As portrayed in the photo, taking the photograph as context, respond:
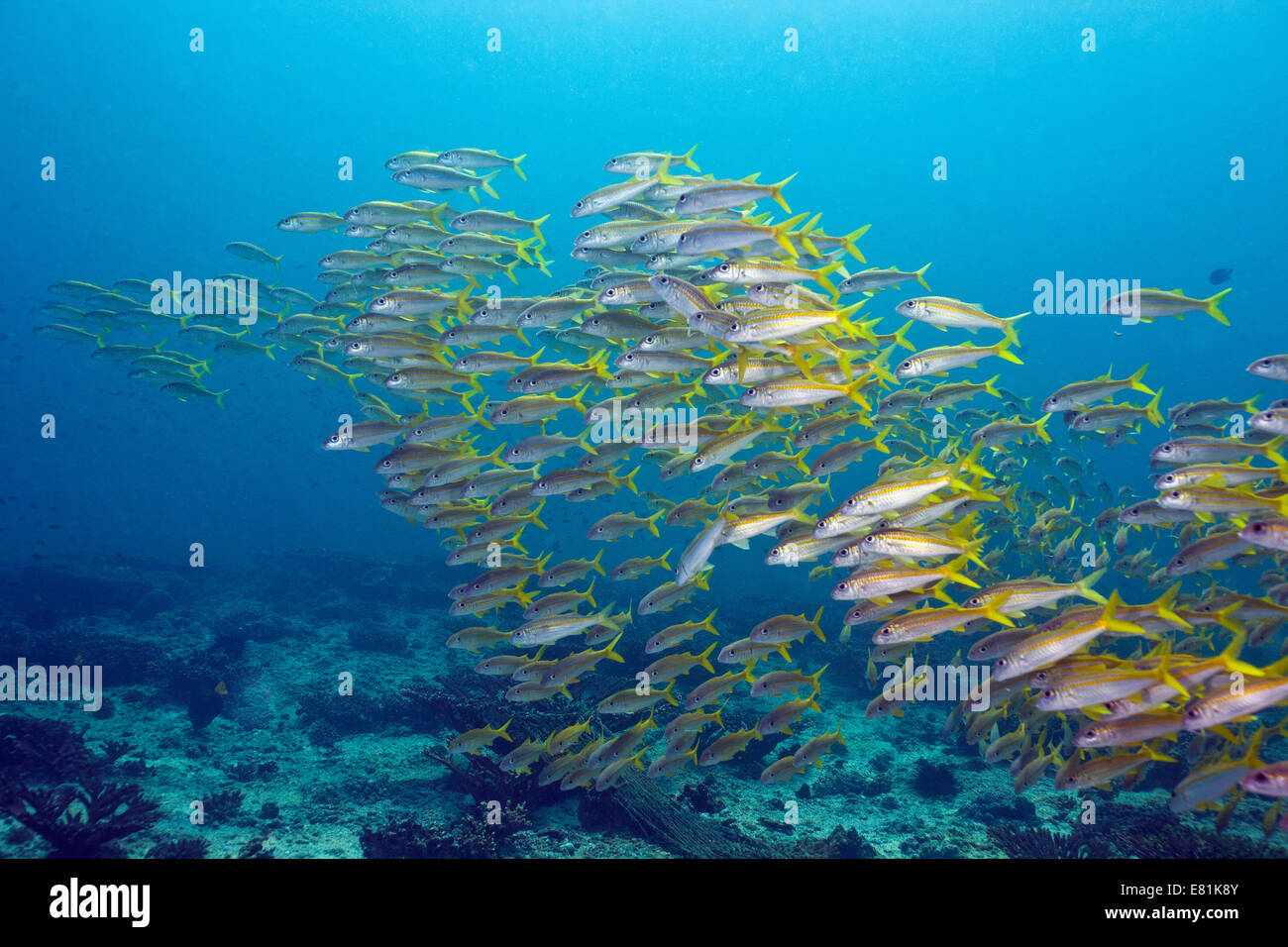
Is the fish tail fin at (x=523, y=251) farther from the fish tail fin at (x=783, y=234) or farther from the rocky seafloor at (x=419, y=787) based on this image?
the rocky seafloor at (x=419, y=787)

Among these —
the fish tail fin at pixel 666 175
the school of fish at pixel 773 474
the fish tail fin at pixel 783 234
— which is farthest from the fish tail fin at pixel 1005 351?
the fish tail fin at pixel 666 175

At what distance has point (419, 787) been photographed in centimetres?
739

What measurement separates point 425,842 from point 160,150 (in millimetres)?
120917

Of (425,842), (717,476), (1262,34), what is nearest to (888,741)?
(717,476)

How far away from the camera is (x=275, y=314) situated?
10.9 m

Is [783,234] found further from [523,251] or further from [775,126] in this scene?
[775,126]

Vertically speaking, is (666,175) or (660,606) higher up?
(666,175)

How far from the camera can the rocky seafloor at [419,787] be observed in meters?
5.91

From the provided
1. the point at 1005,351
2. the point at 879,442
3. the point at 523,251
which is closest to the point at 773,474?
the point at 879,442

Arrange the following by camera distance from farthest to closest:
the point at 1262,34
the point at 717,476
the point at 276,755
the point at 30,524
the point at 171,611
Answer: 1. the point at 30,524
2. the point at 1262,34
3. the point at 171,611
4. the point at 276,755
5. the point at 717,476

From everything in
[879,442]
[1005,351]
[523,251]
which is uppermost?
[523,251]

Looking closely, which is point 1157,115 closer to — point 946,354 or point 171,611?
point 946,354

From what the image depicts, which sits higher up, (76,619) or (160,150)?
(160,150)

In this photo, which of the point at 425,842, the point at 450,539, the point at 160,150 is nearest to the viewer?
the point at 425,842
